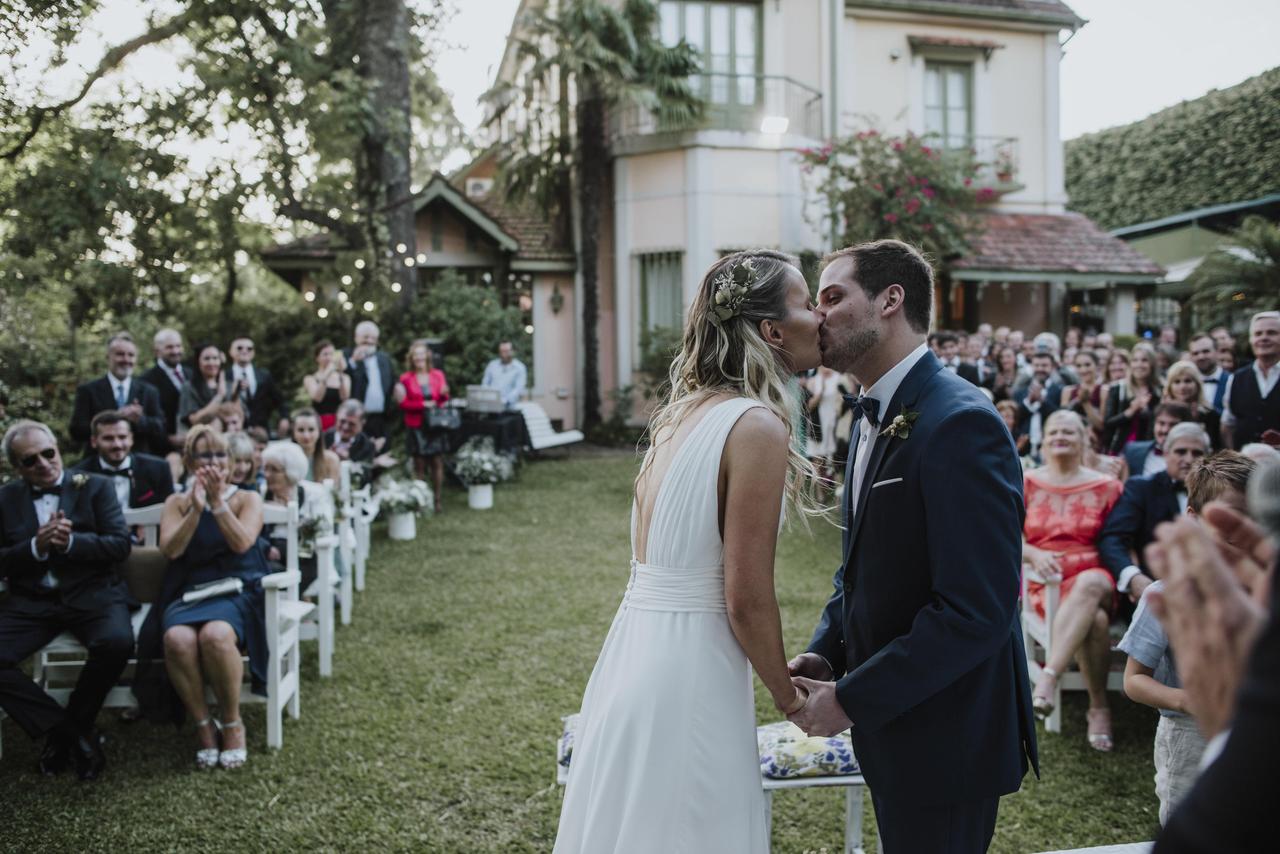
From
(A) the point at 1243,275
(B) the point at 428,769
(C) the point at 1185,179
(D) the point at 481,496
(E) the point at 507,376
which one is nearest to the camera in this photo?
(B) the point at 428,769

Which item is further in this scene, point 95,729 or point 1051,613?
point 1051,613

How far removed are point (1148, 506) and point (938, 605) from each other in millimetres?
3608

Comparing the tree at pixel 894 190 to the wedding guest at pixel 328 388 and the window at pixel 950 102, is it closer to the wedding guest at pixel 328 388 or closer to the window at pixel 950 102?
the window at pixel 950 102

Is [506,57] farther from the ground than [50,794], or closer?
farther from the ground

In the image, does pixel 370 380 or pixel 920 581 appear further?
pixel 370 380

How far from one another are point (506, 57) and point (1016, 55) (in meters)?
14.0

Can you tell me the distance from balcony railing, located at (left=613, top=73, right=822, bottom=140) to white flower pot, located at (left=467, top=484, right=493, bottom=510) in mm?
8100

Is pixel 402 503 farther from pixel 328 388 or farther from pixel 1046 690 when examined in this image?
pixel 1046 690

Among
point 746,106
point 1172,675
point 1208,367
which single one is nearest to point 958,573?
point 1172,675

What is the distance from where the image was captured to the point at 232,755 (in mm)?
4523

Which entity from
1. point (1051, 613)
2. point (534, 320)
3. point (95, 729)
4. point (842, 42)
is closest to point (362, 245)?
point (534, 320)

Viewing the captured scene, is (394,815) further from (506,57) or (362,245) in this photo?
(506,57)

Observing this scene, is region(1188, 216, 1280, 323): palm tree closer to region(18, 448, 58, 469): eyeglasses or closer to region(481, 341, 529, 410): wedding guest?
region(481, 341, 529, 410): wedding guest

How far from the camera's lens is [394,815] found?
4.04 m
